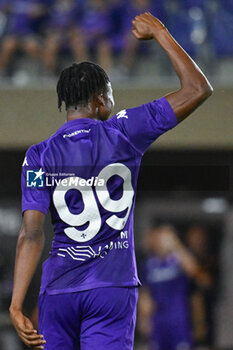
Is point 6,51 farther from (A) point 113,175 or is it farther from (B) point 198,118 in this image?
(A) point 113,175

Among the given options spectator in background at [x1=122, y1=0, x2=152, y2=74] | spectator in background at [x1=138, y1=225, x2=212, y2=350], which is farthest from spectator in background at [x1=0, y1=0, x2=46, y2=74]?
spectator in background at [x1=138, y1=225, x2=212, y2=350]

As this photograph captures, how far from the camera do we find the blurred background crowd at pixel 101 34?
5816mm

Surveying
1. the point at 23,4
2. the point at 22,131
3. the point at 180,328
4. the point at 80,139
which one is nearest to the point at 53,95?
the point at 22,131

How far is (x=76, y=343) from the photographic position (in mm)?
2102

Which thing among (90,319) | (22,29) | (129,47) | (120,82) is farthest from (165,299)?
(90,319)

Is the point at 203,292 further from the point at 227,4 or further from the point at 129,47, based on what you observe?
the point at 227,4

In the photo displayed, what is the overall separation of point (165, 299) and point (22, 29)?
257 cm

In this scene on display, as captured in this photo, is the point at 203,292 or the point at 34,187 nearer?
the point at 34,187

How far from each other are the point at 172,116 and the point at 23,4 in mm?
4495

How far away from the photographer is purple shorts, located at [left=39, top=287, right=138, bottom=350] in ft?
6.72

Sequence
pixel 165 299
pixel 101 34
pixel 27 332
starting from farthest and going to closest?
pixel 101 34 → pixel 165 299 → pixel 27 332

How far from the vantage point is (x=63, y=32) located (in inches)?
241

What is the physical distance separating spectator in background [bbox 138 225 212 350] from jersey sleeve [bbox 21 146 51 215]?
10.7 feet

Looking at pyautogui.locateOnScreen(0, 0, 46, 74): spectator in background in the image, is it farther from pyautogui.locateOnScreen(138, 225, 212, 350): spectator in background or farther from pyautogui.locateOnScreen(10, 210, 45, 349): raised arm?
pyautogui.locateOnScreen(10, 210, 45, 349): raised arm
